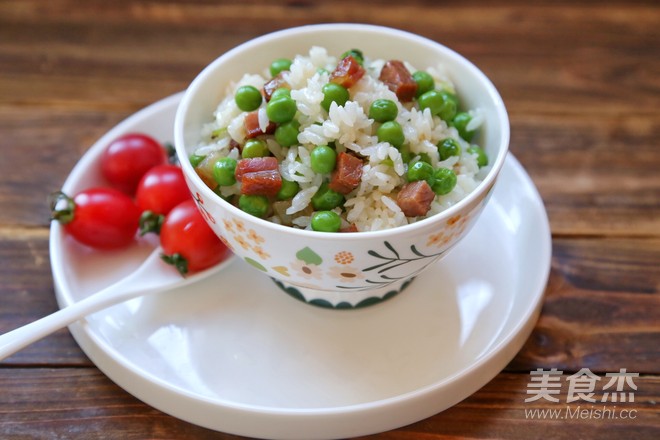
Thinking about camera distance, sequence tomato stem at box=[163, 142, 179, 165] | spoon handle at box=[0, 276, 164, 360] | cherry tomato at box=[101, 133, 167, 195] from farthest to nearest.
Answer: tomato stem at box=[163, 142, 179, 165] → cherry tomato at box=[101, 133, 167, 195] → spoon handle at box=[0, 276, 164, 360]

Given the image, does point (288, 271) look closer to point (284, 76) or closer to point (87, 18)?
point (284, 76)

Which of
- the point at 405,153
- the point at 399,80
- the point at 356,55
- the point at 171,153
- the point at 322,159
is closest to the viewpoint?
the point at 322,159

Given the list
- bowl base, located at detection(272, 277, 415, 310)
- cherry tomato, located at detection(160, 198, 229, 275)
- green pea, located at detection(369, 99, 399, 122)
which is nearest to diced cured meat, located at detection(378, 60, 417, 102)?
green pea, located at detection(369, 99, 399, 122)

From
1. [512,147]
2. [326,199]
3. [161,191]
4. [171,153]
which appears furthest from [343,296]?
[512,147]

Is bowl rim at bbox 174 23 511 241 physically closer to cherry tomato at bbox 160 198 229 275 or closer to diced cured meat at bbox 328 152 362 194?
diced cured meat at bbox 328 152 362 194

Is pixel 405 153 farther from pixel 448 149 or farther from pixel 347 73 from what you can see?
pixel 347 73

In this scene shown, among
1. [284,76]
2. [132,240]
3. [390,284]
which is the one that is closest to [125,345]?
[132,240]
